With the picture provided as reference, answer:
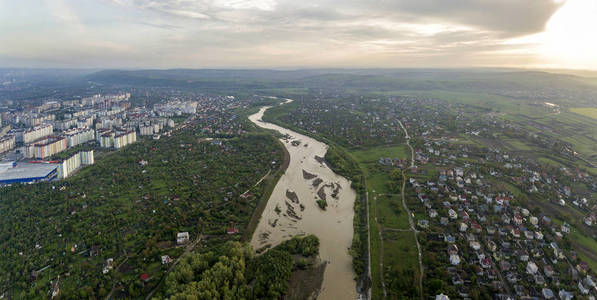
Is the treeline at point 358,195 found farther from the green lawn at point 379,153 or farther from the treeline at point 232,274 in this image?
the treeline at point 232,274

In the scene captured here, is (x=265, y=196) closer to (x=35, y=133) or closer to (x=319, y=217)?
(x=319, y=217)

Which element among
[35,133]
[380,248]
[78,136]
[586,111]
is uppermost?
[586,111]

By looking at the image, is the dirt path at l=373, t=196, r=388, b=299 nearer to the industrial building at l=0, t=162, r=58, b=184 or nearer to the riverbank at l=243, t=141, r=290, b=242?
the riverbank at l=243, t=141, r=290, b=242

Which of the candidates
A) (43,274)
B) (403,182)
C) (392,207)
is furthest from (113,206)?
(403,182)

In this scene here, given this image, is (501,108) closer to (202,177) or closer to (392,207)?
(392,207)

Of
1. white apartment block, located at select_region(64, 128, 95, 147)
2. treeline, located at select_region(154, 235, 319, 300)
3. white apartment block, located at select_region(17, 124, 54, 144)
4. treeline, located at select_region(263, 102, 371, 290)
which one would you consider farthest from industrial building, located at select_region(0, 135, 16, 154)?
treeline, located at select_region(263, 102, 371, 290)

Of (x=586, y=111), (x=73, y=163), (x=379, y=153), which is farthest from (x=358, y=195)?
(x=586, y=111)

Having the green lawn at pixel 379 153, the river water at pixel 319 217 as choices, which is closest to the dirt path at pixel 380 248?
the river water at pixel 319 217
